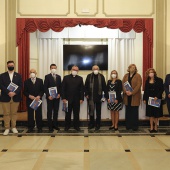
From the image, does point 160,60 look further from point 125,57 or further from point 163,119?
point 125,57

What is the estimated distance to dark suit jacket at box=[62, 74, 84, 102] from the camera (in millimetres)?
6215

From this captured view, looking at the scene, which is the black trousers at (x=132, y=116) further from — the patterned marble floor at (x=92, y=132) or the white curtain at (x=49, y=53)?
the white curtain at (x=49, y=53)

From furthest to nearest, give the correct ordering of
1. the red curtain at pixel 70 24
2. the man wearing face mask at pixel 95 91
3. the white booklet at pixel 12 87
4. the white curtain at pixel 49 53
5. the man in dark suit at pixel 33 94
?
the white curtain at pixel 49 53 → the red curtain at pixel 70 24 → the man wearing face mask at pixel 95 91 → the man in dark suit at pixel 33 94 → the white booklet at pixel 12 87

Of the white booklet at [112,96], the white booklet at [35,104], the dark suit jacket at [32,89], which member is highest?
the dark suit jacket at [32,89]

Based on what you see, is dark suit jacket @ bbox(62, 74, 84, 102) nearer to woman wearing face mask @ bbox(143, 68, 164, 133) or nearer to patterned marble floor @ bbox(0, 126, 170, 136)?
patterned marble floor @ bbox(0, 126, 170, 136)

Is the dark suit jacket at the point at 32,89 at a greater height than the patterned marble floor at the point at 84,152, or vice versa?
the dark suit jacket at the point at 32,89

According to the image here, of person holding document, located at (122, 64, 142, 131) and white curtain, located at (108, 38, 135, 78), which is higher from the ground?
white curtain, located at (108, 38, 135, 78)

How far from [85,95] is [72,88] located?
13.9 inches

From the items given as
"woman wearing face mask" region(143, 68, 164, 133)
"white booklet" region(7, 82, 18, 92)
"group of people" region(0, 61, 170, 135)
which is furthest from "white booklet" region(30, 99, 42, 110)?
"woman wearing face mask" region(143, 68, 164, 133)

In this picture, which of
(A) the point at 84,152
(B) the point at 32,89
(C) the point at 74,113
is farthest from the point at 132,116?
(B) the point at 32,89

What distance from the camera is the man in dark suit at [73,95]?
20.4 feet

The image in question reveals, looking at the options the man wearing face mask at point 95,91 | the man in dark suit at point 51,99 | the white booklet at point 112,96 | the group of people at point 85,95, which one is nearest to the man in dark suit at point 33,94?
the group of people at point 85,95

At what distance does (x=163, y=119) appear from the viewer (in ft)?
23.0

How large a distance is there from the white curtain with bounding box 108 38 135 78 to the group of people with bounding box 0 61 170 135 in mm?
3337
